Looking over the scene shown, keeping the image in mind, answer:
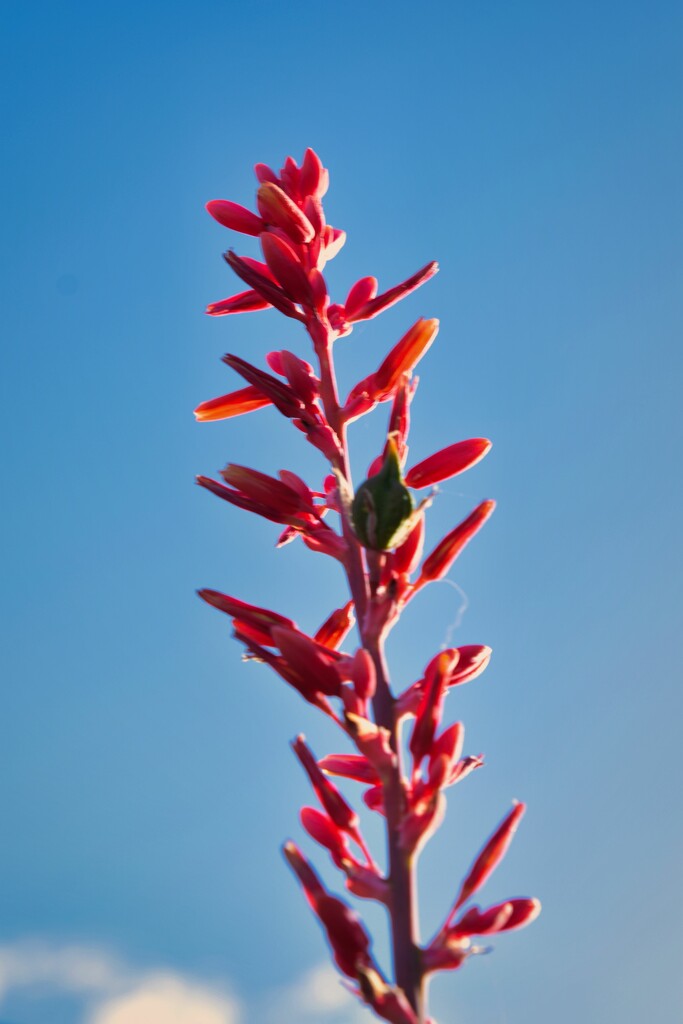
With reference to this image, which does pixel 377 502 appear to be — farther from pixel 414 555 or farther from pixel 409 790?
pixel 409 790

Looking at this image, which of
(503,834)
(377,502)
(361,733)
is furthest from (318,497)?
(503,834)

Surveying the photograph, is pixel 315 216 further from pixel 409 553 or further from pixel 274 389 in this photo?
pixel 409 553

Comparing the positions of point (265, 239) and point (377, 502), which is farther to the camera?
point (265, 239)

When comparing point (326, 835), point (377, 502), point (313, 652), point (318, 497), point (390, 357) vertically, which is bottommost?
point (326, 835)

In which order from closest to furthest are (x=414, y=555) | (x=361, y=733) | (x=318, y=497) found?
(x=361, y=733), (x=414, y=555), (x=318, y=497)

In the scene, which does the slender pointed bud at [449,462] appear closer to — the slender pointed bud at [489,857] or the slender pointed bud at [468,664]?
the slender pointed bud at [468,664]

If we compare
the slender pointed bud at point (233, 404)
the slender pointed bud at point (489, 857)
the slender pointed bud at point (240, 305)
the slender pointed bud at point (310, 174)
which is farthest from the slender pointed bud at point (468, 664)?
the slender pointed bud at point (310, 174)
